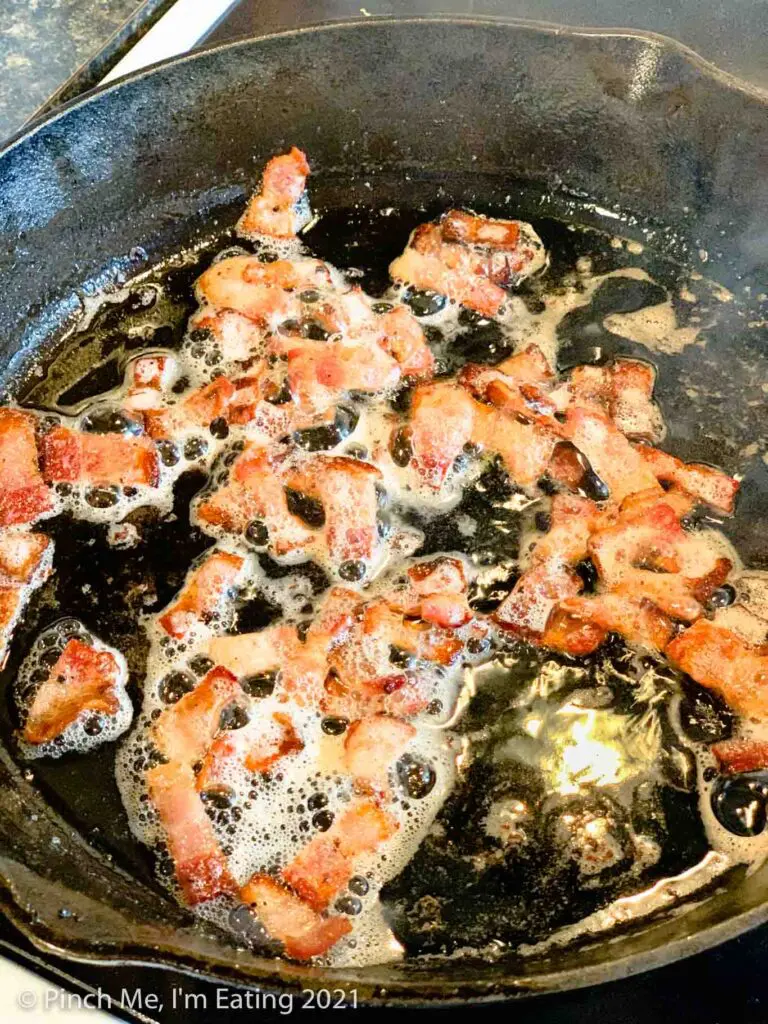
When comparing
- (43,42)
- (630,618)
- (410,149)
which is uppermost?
(43,42)

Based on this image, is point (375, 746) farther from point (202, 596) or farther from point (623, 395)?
point (623, 395)

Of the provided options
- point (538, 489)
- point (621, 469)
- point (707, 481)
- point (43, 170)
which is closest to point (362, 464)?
→ point (538, 489)

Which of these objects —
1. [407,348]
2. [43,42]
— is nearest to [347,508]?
[407,348]

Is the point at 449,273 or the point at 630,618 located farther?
the point at 449,273

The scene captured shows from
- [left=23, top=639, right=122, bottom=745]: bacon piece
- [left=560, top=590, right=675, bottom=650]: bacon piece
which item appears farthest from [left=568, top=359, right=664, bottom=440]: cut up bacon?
[left=23, top=639, right=122, bottom=745]: bacon piece

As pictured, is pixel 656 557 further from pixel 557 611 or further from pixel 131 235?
pixel 131 235

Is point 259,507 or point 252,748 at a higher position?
point 259,507

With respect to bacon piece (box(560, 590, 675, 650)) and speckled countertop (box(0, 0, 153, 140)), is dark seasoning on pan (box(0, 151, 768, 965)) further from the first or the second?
speckled countertop (box(0, 0, 153, 140))

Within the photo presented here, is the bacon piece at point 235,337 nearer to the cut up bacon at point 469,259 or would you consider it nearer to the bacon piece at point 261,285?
the bacon piece at point 261,285
